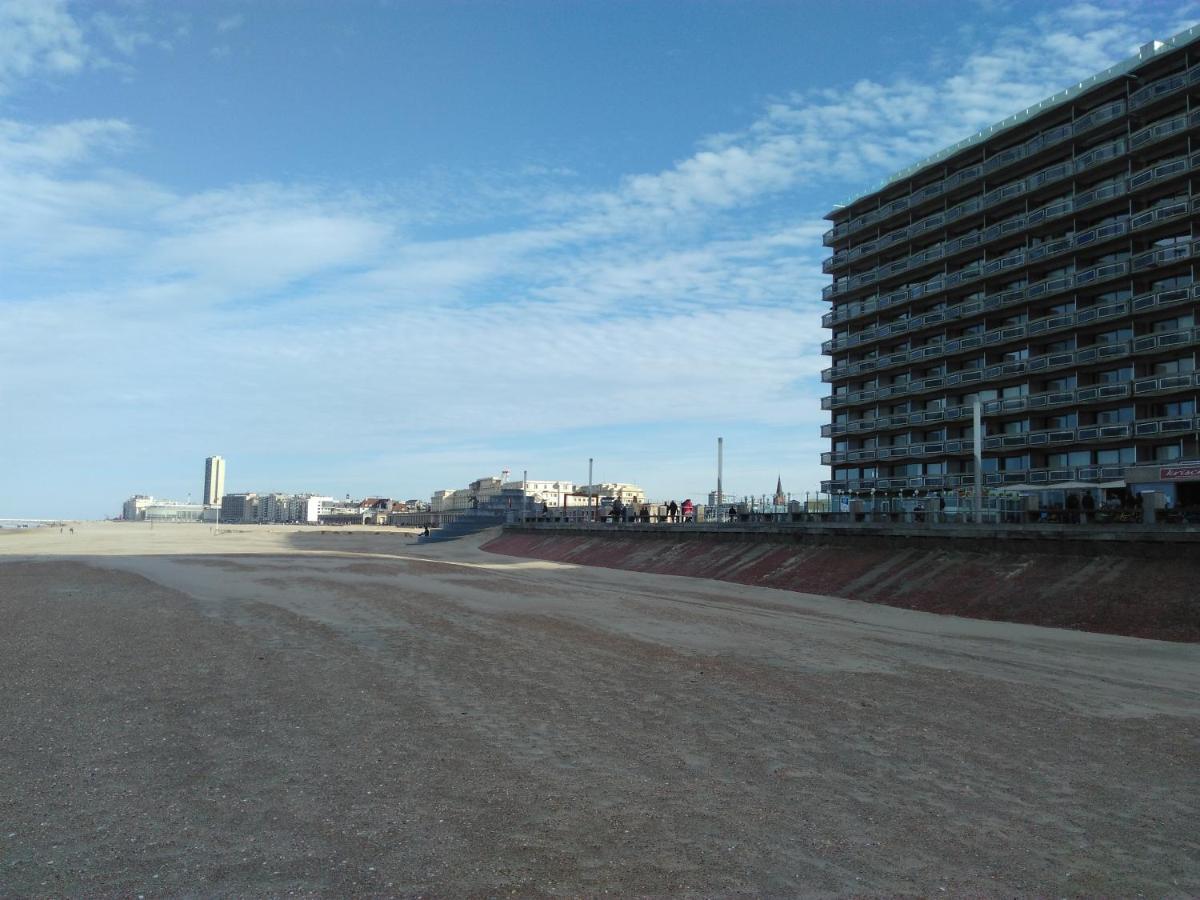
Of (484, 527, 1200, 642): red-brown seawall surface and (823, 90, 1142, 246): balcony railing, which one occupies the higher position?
(823, 90, 1142, 246): balcony railing

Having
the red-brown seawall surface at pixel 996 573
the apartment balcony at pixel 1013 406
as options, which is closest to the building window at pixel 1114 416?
the apartment balcony at pixel 1013 406

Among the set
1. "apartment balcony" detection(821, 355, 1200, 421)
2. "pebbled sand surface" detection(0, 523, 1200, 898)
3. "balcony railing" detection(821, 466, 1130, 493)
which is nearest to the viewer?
"pebbled sand surface" detection(0, 523, 1200, 898)

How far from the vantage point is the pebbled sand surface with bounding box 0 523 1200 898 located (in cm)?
620

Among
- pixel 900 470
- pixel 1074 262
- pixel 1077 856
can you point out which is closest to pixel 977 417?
pixel 1074 262

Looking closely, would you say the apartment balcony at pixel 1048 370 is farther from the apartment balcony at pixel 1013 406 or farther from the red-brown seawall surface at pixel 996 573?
the red-brown seawall surface at pixel 996 573

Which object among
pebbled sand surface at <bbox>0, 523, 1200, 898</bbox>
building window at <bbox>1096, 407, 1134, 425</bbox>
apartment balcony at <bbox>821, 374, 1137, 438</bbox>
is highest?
apartment balcony at <bbox>821, 374, 1137, 438</bbox>

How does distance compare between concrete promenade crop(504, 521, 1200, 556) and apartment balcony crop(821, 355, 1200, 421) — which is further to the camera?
apartment balcony crop(821, 355, 1200, 421)

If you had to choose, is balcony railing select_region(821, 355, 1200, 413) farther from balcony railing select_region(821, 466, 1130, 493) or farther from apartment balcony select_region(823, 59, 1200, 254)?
apartment balcony select_region(823, 59, 1200, 254)

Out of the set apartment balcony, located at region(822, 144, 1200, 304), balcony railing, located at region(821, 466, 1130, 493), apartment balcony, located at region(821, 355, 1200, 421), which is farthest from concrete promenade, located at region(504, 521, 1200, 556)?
apartment balcony, located at region(822, 144, 1200, 304)

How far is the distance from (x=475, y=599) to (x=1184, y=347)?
46.0 m

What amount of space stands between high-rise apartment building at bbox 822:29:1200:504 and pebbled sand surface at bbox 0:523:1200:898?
3163 centimetres

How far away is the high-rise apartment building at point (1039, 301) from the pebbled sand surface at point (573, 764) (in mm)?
31634

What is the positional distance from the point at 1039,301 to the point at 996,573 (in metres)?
35.1

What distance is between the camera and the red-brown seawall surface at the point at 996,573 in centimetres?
2501
